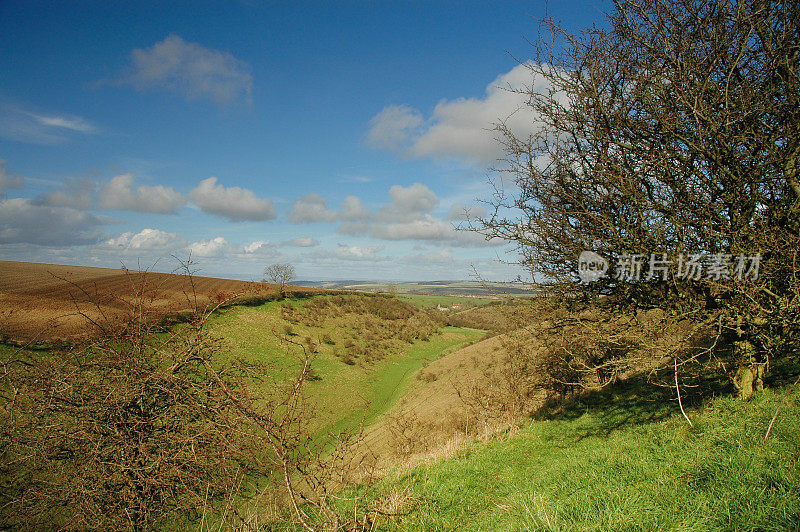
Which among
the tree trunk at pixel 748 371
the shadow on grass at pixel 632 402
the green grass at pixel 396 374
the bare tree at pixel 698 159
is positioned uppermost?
the bare tree at pixel 698 159

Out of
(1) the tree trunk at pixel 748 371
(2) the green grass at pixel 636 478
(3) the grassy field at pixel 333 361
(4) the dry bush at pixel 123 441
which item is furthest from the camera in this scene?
(3) the grassy field at pixel 333 361

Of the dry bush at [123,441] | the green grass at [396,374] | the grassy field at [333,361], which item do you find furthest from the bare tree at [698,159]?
the grassy field at [333,361]

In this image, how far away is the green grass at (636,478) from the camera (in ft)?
11.5

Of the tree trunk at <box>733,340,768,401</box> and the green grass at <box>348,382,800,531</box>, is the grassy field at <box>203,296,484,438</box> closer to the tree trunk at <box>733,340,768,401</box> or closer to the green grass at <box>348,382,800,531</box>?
the green grass at <box>348,382,800,531</box>

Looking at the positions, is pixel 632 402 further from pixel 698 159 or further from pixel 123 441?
pixel 123 441

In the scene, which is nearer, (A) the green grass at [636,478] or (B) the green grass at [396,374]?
(A) the green grass at [636,478]

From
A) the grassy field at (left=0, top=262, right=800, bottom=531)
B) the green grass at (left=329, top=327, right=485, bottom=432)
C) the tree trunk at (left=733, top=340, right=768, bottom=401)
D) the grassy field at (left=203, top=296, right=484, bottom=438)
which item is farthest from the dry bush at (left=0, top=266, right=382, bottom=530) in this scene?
the grassy field at (left=203, top=296, right=484, bottom=438)

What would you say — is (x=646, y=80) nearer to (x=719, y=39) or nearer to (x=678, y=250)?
(x=719, y=39)

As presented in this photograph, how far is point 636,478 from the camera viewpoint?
4773mm

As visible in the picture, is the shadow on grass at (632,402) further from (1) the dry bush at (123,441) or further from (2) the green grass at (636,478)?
(1) the dry bush at (123,441)

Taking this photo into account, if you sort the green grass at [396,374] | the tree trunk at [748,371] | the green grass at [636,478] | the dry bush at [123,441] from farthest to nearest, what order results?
the green grass at [396,374]
the tree trunk at [748,371]
the dry bush at [123,441]
the green grass at [636,478]

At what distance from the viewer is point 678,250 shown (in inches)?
237

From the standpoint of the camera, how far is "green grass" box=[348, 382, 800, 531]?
3.51 metres

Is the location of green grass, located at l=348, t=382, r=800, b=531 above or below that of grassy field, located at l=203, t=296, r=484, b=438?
above
